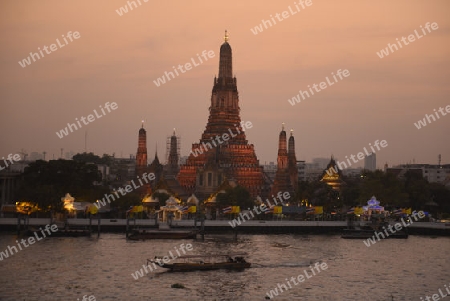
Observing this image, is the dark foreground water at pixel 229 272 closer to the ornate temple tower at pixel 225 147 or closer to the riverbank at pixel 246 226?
the riverbank at pixel 246 226

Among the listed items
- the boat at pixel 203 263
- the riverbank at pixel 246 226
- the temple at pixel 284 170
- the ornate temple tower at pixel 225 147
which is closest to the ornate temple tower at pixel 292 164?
the temple at pixel 284 170

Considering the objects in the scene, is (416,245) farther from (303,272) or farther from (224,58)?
(224,58)

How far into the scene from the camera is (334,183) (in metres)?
169

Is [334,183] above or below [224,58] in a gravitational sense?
below

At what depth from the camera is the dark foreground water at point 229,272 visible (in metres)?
67.4

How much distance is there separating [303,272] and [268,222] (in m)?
42.7

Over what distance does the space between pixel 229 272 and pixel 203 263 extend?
8.28 feet

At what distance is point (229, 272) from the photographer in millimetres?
77688

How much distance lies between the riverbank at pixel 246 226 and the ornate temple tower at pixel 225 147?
46764mm

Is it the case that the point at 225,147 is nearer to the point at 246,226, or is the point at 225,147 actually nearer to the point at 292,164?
the point at 292,164

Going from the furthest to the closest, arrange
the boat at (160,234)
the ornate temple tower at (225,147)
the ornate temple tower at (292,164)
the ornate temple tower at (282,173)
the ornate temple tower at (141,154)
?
the ornate temple tower at (292,164) < the ornate temple tower at (141,154) < the ornate temple tower at (282,173) < the ornate temple tower at (225,147) < the boat at (160,234)

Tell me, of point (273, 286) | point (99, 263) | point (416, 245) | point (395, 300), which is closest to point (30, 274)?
point (99, 263)

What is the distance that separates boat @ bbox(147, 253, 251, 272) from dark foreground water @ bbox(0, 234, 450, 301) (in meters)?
0.90

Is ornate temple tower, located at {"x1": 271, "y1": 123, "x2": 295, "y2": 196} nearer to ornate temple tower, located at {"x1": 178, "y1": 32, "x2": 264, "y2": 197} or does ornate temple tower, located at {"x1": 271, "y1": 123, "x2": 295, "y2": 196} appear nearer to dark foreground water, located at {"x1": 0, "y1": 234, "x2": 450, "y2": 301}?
ornate temple tower, located at {"x1": 178, "y1": 32, "x2": 264, "y2": 197}
